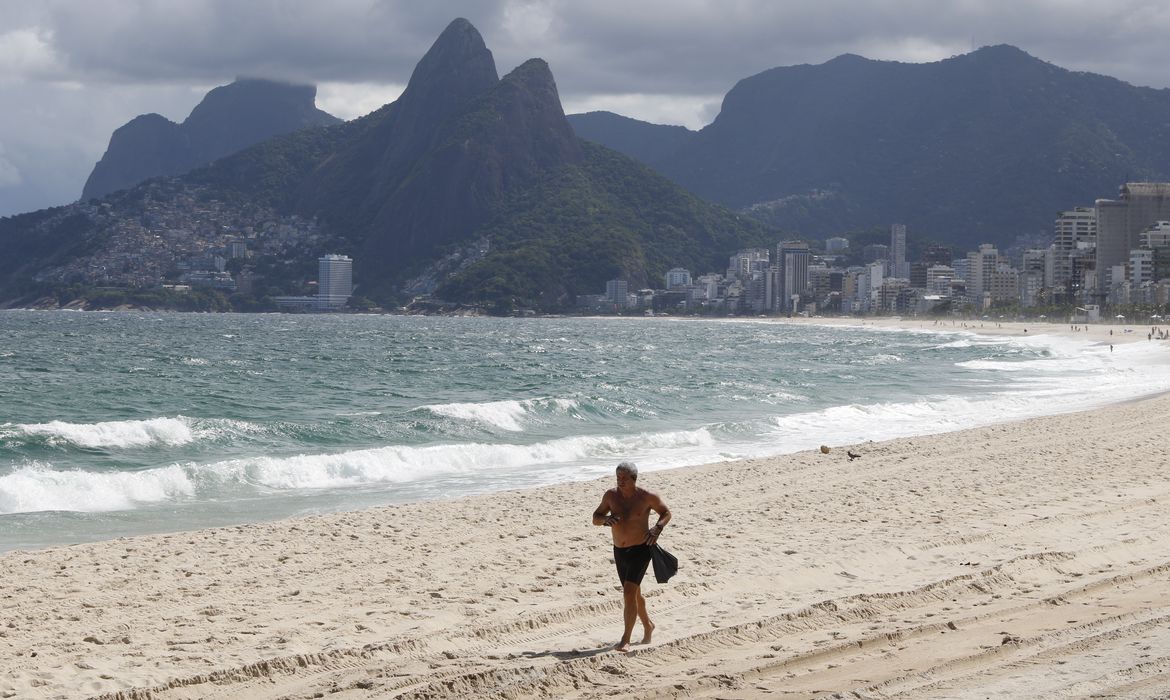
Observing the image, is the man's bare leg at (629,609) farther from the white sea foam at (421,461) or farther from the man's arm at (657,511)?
the white sea foam at (421,461)

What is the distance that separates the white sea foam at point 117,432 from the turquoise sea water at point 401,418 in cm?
6

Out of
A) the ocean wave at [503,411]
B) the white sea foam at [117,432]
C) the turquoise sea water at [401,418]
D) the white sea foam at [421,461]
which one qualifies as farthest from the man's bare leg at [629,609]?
the ocean wave at [503,411]

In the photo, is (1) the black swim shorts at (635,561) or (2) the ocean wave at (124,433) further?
(2) the ocean wave at (124,433)

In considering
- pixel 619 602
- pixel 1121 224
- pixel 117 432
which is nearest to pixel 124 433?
pixel 117 432

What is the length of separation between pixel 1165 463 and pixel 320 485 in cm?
1241

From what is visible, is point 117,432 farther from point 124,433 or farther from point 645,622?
point 645,622

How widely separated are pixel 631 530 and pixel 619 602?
143 cm

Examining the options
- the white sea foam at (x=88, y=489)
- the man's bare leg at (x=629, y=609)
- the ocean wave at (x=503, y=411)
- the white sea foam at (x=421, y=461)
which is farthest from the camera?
the ocean wave at (x=503, y=411)

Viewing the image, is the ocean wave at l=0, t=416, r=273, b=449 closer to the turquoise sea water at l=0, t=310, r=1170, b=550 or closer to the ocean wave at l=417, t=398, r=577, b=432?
the turquoise sea water at l=0, t=310, r=1170, b=550

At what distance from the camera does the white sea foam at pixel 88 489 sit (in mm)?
15523

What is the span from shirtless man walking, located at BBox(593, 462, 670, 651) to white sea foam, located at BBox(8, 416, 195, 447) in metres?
16.0

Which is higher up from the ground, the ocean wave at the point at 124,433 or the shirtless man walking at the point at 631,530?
the shirtless man walking at the point at 631,530

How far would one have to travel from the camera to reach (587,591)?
9.37 m

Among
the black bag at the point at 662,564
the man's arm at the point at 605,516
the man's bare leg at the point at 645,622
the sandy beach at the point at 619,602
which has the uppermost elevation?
the man's arm at the point at 605,516
